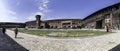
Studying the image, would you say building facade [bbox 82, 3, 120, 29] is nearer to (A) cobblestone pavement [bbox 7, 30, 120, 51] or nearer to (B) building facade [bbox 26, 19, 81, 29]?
(B) building facade [bbox 26, 19, 81, 29]

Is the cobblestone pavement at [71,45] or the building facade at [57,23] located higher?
the building facade at [57,23]

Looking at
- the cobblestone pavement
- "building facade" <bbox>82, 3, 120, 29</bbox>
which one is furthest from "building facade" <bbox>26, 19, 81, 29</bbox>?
the cobblestone pavement

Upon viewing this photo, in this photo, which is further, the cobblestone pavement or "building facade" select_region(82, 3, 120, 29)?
"building facade" select_region(82, 3, 120, 29)

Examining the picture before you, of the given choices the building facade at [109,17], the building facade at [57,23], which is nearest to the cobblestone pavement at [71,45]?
the building facade at [109,17]

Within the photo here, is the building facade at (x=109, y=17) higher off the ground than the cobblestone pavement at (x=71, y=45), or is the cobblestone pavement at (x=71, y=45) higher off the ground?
the building facade at (x=109, y=17)

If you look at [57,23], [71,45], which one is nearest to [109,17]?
[71,45]

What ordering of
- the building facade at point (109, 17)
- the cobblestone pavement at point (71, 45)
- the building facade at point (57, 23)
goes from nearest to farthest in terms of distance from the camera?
the cobblestone pavement at point (71, 45) → the building facade at point (109, 17) → the building facade at point (57, 23)

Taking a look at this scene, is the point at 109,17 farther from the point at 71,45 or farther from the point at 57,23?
the point at 57,23

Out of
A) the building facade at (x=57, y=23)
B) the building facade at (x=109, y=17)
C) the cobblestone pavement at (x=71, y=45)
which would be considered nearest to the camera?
the cobblestone pavement at (x=71, y=45)

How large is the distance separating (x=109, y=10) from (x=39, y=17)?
42533mm

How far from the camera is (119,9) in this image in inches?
2144

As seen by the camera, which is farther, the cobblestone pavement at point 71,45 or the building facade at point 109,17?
the building facade at point 109,17

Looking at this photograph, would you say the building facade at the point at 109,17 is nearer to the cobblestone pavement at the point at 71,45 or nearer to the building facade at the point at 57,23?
the building facade at the point at 57,23

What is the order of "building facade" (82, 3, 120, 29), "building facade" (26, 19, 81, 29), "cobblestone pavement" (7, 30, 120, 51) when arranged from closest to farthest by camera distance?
"cobblestone pavement" (7, 30, 120, 51), "building facade" (82, 3, 120, 29), "building facade" (26, 19, 81, 29)
